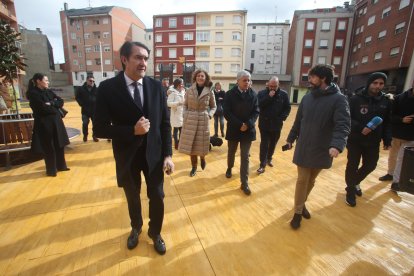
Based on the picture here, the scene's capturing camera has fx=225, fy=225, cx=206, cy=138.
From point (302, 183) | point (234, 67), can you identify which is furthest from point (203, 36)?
point (302, 183)

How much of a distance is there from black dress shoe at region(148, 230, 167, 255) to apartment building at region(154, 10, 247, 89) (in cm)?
3539

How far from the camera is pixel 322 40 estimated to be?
109 ft

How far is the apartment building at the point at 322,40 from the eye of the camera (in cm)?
3256

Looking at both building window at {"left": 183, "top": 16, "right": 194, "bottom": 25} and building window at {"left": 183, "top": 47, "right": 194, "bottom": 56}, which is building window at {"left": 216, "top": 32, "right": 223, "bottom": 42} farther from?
building window at {"left": 183, "top": 16, "right": 194, "bottom": 25}

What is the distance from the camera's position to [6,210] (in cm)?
308

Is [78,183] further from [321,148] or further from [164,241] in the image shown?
[321,148]

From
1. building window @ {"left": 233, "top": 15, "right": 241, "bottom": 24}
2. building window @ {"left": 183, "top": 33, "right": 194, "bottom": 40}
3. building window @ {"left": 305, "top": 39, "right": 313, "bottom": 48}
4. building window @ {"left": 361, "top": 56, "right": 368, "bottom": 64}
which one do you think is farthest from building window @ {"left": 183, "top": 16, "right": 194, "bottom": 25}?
building window @ {"left": 361, "top": 56, "right": 368, "bottom": 64}

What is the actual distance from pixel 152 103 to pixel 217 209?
1878 mm

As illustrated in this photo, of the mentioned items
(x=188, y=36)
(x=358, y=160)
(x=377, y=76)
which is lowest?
(x=358, y=160)

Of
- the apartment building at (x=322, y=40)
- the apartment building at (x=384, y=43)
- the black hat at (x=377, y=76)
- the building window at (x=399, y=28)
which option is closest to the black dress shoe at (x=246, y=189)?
the black hat at (x=377, y=76)

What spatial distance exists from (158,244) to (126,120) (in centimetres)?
130

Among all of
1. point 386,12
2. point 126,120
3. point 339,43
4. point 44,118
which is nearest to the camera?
point 126,120

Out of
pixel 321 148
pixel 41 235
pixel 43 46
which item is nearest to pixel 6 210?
pixel 41 235

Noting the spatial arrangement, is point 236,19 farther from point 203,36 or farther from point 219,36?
point 203,36
